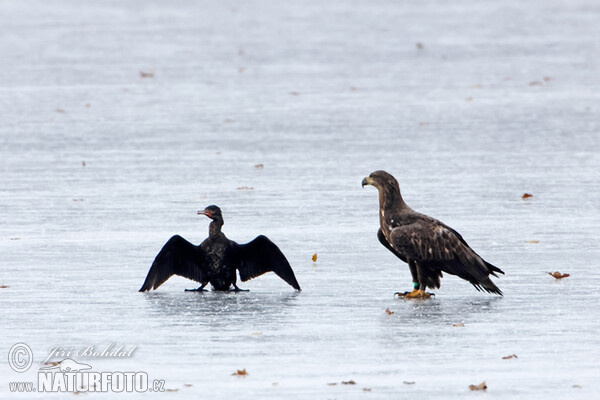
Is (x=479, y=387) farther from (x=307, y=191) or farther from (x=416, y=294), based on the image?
(x=307, y=191)

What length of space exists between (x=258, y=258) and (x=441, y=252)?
142cm

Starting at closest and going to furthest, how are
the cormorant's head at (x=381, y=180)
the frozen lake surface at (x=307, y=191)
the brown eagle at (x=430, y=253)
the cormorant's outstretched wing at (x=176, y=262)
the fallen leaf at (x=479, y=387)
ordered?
the fallen leaf at (x=479, y=387) → the frozen lake surface at (x=307, y=191) → the brown eagle at (x=430, y=253) → the cormorant's head at (x=381, y=180) → the cormorant's outstretched wing at (x=176, y=262)

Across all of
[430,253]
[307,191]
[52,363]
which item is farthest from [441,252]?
[307,191]

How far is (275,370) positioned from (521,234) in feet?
16.3

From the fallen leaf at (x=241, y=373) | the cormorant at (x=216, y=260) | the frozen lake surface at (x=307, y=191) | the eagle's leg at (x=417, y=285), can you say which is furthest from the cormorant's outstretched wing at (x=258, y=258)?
the fallen leaf at (x=241, y=373)

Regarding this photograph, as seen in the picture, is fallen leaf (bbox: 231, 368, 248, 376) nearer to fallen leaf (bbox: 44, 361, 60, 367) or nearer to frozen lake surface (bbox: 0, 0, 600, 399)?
frozen lake surface (bbox: 0, 0, 600, 399)

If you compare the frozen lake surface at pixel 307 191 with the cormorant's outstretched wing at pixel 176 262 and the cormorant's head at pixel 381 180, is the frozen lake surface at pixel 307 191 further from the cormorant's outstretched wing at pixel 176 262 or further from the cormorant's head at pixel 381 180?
the cormorant's head at pixel 381 180

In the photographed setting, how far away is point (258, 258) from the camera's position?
32.0ft

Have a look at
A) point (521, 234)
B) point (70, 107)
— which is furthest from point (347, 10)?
point (521, 234)

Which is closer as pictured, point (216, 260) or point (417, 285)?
point (417, 285)

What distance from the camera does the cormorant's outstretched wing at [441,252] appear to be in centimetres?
907

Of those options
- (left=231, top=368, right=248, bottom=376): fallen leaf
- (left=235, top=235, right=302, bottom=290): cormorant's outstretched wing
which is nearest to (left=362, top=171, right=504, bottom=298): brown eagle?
(left=235, top=235, right=302, bottom=290): cormorant's outstretched wing

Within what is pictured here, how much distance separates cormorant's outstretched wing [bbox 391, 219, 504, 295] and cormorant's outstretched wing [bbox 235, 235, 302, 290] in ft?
3.05

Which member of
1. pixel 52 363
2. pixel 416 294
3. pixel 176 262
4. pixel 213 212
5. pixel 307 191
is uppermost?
pixel 307 191
